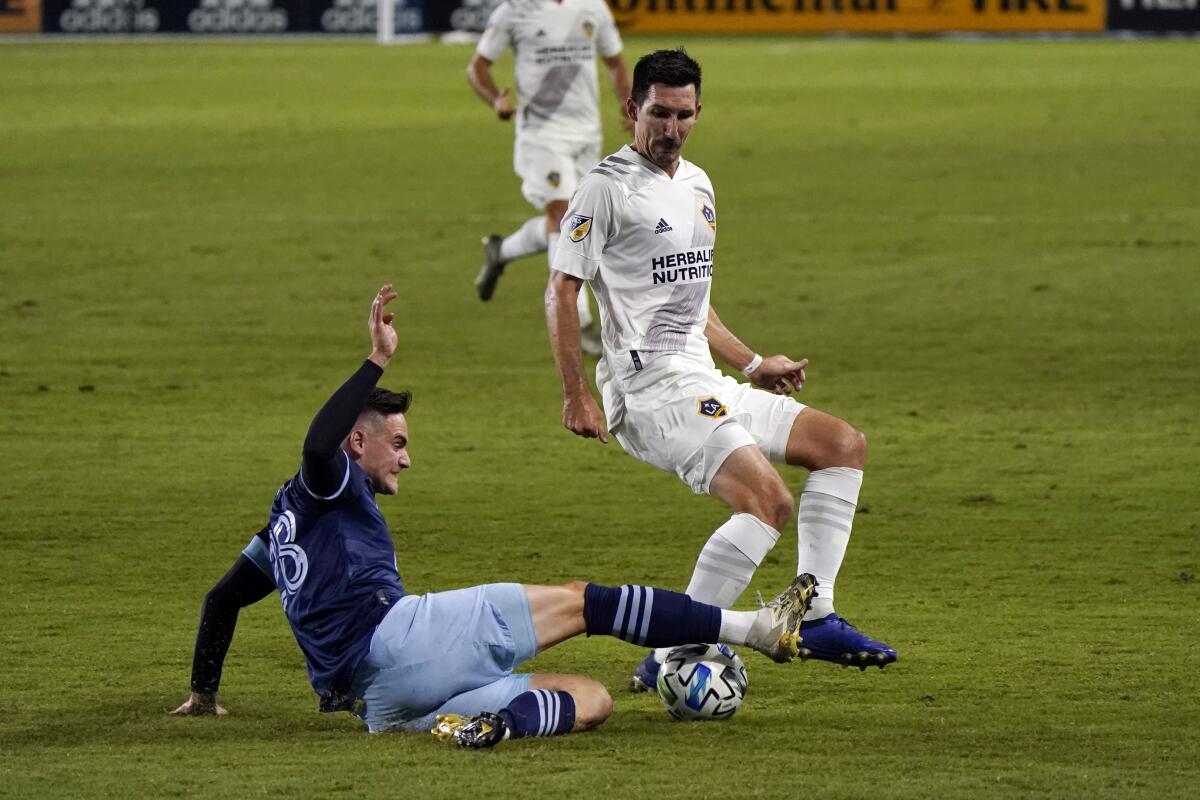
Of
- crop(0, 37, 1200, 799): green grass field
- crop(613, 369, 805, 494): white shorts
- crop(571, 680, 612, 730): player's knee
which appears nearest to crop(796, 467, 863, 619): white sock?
crop(613, 369, 805, 494): white shorts

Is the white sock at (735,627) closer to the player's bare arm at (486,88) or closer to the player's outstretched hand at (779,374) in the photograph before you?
the player's outstretched hand at (779,374)

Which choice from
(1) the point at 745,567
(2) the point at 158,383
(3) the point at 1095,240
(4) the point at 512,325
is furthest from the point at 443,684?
(3) the point at 1095,240

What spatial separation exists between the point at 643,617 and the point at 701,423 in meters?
0.80

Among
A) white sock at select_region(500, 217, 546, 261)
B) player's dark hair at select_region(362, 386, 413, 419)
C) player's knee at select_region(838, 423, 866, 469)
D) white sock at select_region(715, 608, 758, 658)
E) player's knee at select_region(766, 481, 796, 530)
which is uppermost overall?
player's dark hair at select_region(362, 386, 413, 419)

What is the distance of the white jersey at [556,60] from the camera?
45.1 feet

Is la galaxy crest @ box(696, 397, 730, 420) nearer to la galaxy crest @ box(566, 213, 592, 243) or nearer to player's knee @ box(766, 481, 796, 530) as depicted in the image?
player's knee @ box(766, 481, 796, 530)

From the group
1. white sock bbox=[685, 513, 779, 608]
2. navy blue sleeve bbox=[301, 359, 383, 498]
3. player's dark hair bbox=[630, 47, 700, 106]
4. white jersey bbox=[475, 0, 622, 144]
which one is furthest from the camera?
white jersey bbox=[475, 0, 622, 144]

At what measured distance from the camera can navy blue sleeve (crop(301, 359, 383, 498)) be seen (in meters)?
5.72

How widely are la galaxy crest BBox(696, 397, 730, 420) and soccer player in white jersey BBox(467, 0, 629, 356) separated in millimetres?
7126

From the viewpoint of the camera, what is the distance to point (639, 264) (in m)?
6.63

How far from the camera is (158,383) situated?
468 inches

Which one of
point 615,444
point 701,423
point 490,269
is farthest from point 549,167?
point 701,423

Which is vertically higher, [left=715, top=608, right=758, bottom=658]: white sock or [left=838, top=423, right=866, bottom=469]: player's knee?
[left=838, top=423, right=866, bottom=469]: player's knee

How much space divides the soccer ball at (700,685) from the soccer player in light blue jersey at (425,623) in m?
0.21
